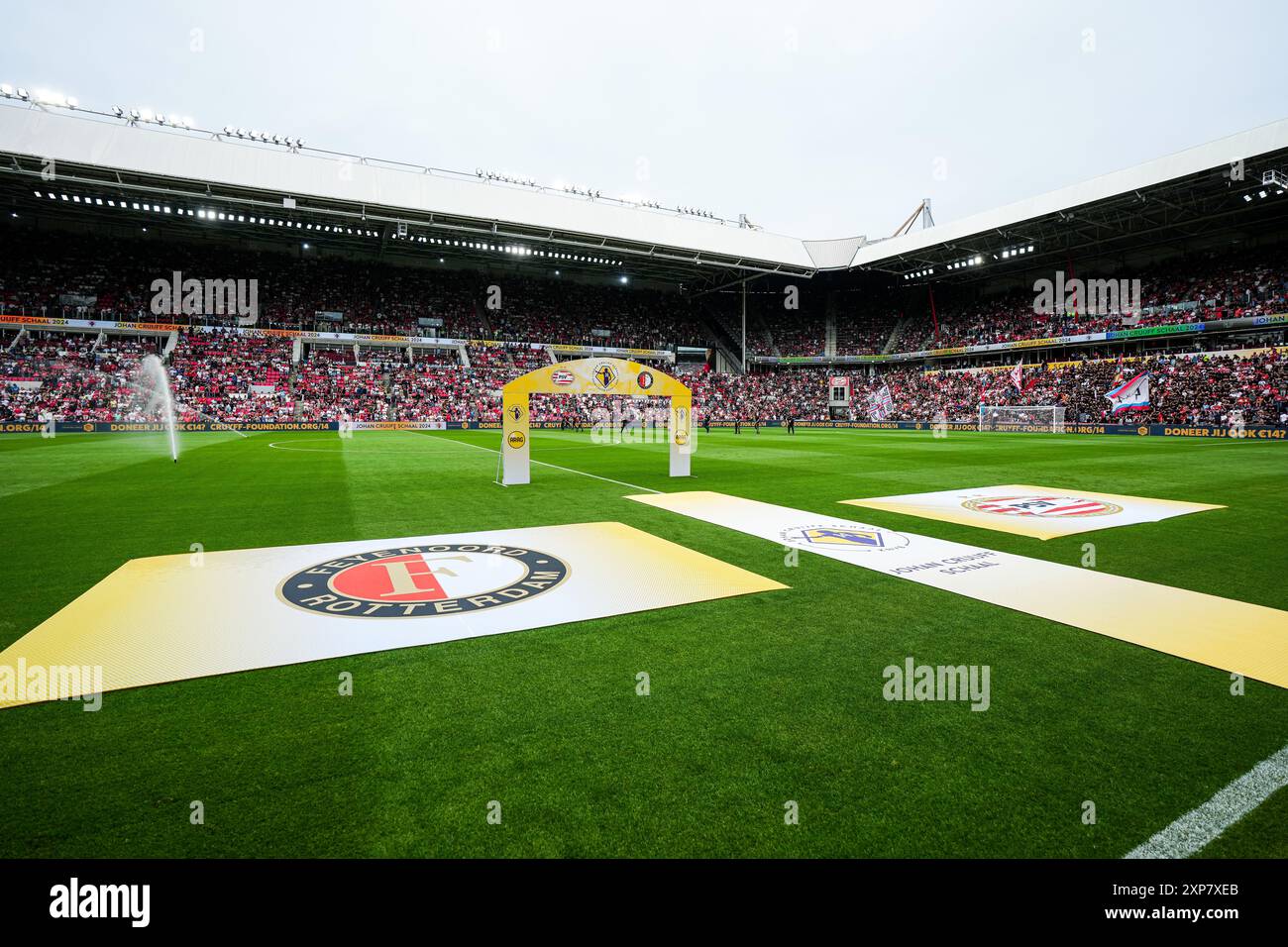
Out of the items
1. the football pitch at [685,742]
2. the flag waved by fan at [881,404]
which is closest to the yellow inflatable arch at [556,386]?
the football pitch at [685,742]

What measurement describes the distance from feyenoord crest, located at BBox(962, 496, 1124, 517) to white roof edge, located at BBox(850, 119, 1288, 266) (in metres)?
35.0

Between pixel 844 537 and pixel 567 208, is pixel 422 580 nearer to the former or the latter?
pixel 844 537

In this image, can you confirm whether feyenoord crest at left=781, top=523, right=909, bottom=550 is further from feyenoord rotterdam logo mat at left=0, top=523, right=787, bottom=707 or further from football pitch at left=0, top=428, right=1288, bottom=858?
feyenoord rotterdam logo mat at left=0, top=523, right=787, bottom=707

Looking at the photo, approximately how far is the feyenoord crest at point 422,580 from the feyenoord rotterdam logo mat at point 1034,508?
709 cm

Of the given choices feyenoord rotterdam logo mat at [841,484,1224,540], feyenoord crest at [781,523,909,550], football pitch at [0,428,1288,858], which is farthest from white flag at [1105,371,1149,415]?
feyenoord crest at [781,523,909,550]

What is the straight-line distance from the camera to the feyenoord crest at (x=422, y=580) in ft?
20.4

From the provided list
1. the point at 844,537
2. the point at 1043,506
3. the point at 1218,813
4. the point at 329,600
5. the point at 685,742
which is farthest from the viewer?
the point at 1043,506

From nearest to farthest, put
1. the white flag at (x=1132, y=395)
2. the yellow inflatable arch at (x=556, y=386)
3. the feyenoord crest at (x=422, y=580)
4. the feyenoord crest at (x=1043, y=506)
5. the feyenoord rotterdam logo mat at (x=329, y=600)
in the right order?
the feyenoord rotterdam logo mat at (x=329, y=600) < the feyenoord crest at (x=422, y=580) < the feyenoord crest at (x=1043, y=506) < the yellow inflatable arch at (x=556, y=386) < the white flag at (x=1132, y=395)

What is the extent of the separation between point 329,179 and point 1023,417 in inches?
2101

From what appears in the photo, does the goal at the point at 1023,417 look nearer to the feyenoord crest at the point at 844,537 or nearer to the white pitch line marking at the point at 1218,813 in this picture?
the feyenoord crest at the point at 844,537

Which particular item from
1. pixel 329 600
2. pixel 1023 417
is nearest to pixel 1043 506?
pixel 329 600

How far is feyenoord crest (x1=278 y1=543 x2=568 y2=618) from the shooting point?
6219 millimetres

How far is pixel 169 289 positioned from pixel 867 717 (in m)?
61.4

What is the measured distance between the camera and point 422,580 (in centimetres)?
701
